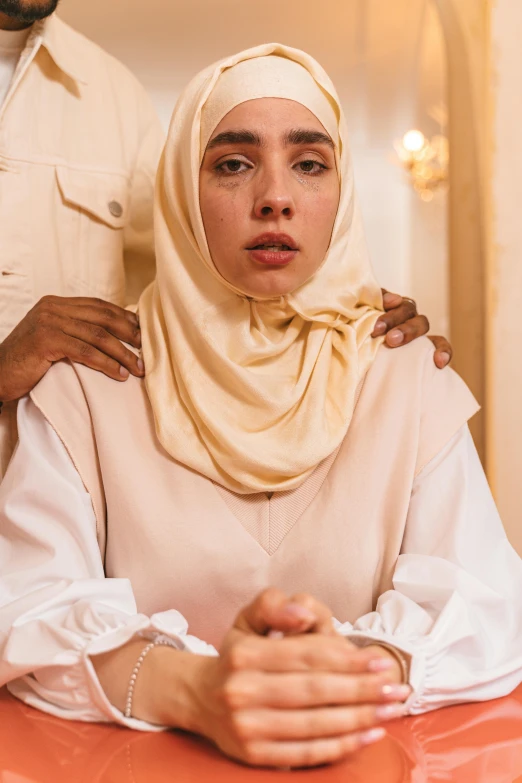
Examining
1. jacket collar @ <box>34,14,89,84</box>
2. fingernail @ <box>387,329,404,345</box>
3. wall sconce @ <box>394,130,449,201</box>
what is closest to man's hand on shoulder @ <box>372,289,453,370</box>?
fingernail @ <box>387,329,404,345</box>

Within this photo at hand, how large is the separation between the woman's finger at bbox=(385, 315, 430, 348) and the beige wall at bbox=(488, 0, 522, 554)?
18.6 inches

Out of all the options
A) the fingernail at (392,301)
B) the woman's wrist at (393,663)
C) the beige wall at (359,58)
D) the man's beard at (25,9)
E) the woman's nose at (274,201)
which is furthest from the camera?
the beige wall at (359,58)

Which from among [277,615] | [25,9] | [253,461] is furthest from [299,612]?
[25,9]

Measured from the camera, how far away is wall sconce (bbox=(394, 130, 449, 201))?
3352 mm

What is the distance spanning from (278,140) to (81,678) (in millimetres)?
855

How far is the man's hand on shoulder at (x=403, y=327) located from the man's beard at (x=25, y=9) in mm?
947

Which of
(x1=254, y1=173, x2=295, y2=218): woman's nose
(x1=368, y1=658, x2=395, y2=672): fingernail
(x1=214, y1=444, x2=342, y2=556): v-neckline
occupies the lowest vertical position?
(x1=368, y1=658, x2=395, y2=672): fingernail

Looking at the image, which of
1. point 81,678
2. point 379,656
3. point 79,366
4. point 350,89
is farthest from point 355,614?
point 350,89

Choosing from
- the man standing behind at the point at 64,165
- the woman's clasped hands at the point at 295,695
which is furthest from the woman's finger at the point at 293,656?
the man standing behind at the point at 64,165

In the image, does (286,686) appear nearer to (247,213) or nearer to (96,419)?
(96,419)

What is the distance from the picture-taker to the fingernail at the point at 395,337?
1.61 meters

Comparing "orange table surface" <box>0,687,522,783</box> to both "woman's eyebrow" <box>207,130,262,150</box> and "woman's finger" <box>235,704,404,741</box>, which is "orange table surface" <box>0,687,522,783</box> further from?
"woman's eyebrow" <box>207,130,262,150</box>

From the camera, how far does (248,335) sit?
155 cm

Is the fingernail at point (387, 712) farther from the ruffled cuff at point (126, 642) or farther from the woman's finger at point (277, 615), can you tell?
the ruffled cuff at point (126, 642)
